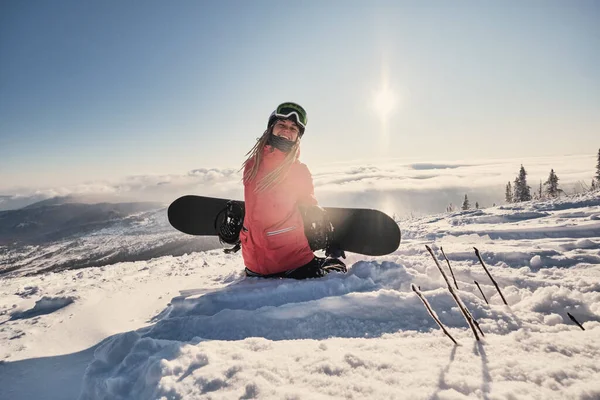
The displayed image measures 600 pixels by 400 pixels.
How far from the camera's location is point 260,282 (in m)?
3.87

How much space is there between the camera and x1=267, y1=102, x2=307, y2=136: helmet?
4.09 m

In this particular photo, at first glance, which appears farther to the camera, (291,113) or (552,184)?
(552,184)

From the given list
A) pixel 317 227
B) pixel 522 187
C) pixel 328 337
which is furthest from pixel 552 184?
pixel 328 337

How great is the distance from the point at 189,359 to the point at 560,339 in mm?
2280

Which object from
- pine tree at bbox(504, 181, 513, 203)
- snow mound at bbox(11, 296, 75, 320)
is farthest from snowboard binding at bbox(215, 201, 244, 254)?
pine tree at bbox(504, 181, 513, 203)

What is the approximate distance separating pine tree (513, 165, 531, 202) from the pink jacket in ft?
158

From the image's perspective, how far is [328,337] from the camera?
2.30 metres

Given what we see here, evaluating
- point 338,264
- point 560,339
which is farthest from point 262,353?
point 338,264

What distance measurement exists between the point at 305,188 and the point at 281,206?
521mm

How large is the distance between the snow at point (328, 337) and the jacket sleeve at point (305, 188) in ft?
3.95

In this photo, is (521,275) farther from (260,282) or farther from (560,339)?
(260,282)

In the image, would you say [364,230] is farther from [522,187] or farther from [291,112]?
[522,187]

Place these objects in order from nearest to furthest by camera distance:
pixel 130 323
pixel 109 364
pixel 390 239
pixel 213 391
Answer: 1. pixel 213 391
2. pixel 109 364
3. pixel 130 323
4. pixel 390 239

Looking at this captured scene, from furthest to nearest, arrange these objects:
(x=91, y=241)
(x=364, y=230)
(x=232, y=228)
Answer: (x=91, y=241) → (x=364, y=230) → (x=232, y=228)
